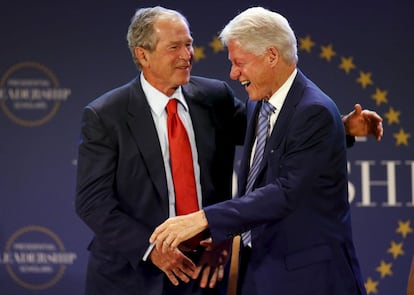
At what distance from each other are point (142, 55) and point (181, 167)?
47cm

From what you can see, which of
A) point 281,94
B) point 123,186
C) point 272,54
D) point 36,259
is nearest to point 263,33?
point 272,54

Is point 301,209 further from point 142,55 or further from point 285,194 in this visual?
point 142,55

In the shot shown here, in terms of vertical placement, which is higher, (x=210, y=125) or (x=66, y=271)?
(x=210, y=125)

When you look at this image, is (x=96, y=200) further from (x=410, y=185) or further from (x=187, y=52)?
(x=410, y=185)

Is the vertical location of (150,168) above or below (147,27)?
below

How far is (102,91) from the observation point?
201 inches

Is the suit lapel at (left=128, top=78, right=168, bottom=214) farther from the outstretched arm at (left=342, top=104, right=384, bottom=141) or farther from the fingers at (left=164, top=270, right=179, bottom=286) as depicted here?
the outstretched arm at (left=342, top=104, right=384, bottom=141)

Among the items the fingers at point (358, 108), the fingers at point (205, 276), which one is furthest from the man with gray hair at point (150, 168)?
the fingers at point (358, 108)

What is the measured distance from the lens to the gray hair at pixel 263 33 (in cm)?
300

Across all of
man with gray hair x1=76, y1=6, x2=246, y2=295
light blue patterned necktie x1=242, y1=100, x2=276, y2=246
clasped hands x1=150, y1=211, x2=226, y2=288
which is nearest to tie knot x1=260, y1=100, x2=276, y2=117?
light blue patterned necktie x1=242, y1=100, x2=276, y2=246

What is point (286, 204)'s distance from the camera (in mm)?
2900

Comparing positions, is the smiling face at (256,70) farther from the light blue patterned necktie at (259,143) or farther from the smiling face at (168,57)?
the smiling face at (168,57)

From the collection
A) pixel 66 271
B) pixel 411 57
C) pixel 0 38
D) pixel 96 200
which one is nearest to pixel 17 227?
pixel 66 271

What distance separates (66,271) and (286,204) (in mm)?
2515
